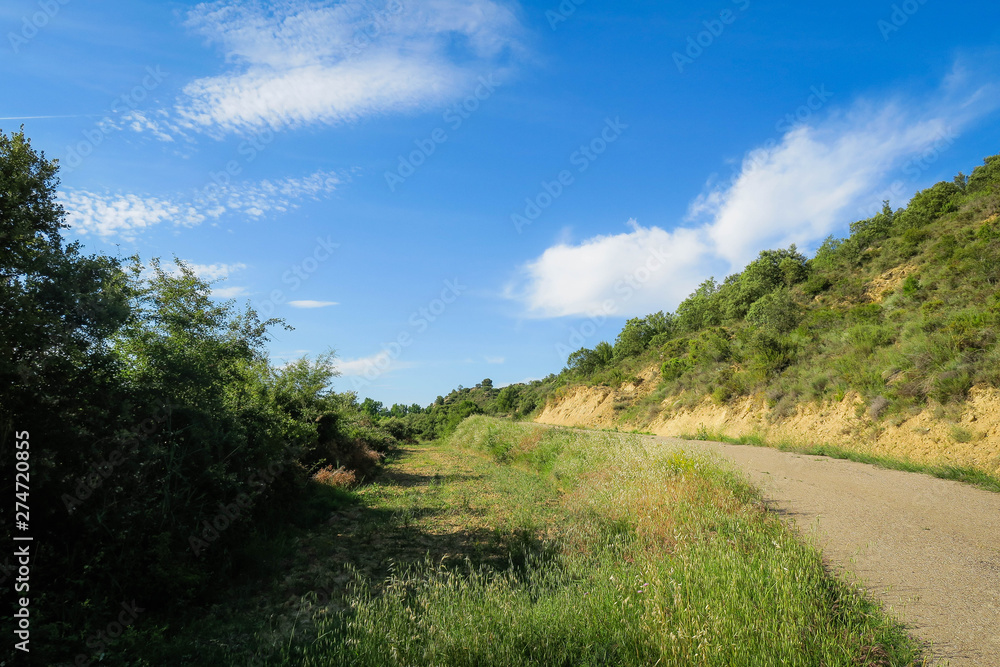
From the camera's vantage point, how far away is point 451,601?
4574 mm

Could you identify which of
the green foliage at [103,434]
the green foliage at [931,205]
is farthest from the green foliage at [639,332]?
the green foliage at [103,434]

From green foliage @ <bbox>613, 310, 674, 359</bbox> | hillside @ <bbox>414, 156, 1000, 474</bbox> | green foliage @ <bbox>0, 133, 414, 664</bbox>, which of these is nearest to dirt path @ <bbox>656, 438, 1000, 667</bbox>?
hillside @ <bbox>414, 156, 1000, 474</bbox>

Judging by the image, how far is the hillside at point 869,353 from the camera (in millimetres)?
10766

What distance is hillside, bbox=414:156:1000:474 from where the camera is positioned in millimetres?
10766

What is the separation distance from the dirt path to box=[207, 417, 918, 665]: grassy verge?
42cm

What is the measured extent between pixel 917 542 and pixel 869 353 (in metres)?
13.1

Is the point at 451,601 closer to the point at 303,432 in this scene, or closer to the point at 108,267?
the point at 108,267

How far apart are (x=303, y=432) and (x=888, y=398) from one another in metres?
17.2

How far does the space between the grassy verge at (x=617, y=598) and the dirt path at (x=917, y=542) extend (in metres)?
0.42

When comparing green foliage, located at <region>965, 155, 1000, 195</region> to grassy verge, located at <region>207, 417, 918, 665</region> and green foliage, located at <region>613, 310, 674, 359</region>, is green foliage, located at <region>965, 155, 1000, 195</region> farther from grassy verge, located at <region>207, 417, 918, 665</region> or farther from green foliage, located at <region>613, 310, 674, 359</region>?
grassy verge, located at <region>207, 417, 918, 665</region>

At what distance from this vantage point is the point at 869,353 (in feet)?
50.2

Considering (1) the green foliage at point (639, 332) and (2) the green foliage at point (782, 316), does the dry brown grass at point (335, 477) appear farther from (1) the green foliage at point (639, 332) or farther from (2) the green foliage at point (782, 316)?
(1) the green foliage at point (639, 332)

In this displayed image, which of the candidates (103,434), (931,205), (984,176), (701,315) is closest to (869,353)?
(931,205)

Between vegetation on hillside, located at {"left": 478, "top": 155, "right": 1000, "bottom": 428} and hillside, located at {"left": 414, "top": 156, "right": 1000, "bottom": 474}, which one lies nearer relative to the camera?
hillside, located at {"left": 414, "top": 156, "right": 1000, "bottom": 474}
